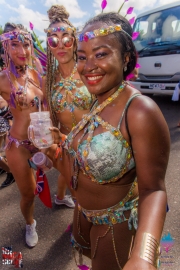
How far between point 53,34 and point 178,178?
2.58 metres

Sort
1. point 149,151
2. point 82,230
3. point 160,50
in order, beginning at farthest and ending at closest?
1. point 160,50
2. point 82,230
3. point 149,151

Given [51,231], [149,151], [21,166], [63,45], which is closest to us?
[149,151]

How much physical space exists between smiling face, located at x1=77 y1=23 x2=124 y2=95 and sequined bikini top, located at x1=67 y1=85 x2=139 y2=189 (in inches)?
6.4

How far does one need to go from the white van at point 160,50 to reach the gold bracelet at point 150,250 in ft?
19.0

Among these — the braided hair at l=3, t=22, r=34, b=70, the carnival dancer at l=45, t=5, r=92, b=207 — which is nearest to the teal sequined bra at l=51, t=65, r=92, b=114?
the carnival dancer at l=45, t=5, r=92, b=207

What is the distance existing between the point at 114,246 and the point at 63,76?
1660mm

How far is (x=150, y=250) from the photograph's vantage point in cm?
85

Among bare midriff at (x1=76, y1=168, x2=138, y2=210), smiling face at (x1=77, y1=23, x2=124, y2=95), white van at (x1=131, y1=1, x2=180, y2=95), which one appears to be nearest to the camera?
smiling face at (x1=77, y1=23, x2=124, y2=95)

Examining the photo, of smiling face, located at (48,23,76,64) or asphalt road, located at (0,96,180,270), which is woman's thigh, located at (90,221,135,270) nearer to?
asphalt road, located at (0,96,180,270)

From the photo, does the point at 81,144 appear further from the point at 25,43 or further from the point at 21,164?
the point at 25,43

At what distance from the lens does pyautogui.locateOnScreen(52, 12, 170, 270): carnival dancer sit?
1068 mm

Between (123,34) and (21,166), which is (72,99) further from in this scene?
(123,34)

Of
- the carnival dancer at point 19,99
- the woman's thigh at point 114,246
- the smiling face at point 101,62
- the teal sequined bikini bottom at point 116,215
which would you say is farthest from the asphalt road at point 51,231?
the smiling face at point 101,62

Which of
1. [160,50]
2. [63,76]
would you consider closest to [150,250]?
[63,76]
